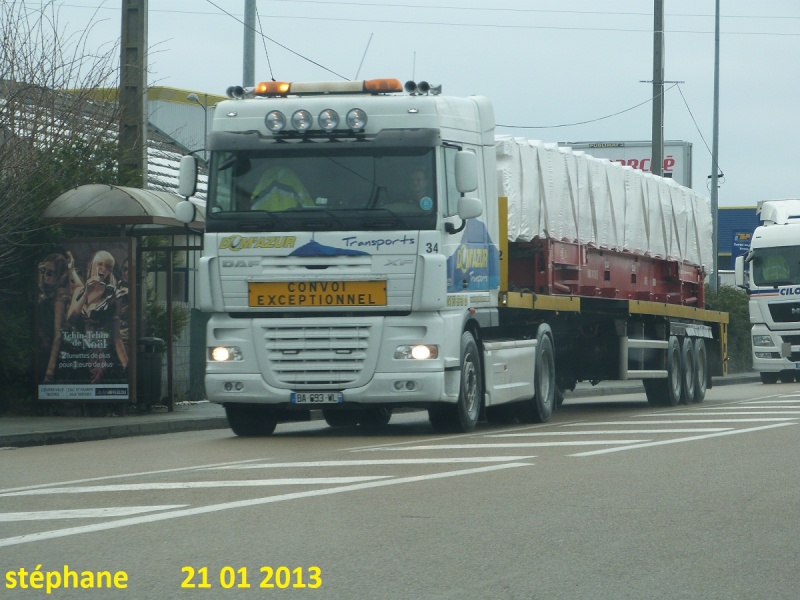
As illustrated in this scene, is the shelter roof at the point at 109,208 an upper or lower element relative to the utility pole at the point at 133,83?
lower

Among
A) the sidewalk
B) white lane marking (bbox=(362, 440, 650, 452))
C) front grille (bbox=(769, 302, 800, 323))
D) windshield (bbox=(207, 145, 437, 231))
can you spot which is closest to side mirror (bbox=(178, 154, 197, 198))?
windshield (bbox=(207, 145, 437, 231))

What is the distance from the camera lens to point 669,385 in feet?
76.3

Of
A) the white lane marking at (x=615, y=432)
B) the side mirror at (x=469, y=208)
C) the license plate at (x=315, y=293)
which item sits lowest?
the white lane marking at (x=615, y=432)

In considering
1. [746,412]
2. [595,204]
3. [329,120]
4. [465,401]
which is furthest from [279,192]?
[746,412]

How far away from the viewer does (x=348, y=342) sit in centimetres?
1480

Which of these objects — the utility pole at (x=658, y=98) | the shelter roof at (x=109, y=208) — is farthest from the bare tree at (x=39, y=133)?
the utility pole at (x=658, y=98)

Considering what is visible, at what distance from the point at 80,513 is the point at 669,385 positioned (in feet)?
51.5

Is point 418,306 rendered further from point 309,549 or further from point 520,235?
point 309,549

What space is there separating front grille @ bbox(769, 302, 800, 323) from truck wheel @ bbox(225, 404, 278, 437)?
2073cm

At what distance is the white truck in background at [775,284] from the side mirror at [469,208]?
19.7m

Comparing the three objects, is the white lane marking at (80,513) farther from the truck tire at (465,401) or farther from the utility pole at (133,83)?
the utility pole at (133,83)

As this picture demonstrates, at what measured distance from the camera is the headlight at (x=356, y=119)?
1485 cm

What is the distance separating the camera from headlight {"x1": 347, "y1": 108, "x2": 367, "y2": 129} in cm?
1485

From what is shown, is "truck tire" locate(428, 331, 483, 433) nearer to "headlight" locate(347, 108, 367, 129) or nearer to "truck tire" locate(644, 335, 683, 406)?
"headlight" locate(347, 108, 367, 129)
